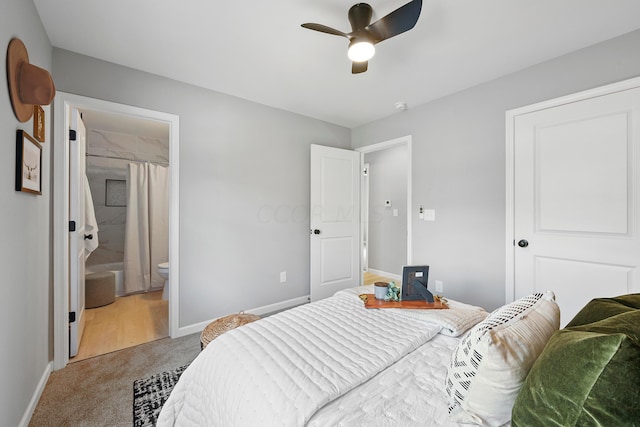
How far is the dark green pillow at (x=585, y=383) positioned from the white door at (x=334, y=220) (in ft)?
9.63

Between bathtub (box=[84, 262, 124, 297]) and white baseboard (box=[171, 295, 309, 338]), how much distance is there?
1902mm

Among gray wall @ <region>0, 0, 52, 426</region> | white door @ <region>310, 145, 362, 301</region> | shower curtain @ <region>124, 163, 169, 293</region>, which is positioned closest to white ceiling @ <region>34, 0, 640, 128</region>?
gray wall @ <region>0, 0, 52, 426</region>

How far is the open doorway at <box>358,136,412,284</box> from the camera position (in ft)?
15.4

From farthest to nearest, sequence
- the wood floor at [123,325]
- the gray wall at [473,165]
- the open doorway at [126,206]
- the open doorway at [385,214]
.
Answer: the open doorway at [385,214] → the open doorway at [126,206] → the wood floor at [123,325] → the gray wall at [473,165]

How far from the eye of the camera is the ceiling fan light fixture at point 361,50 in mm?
1750

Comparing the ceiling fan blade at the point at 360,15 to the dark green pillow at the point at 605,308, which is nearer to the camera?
the dark green pillow at the point at 605,308

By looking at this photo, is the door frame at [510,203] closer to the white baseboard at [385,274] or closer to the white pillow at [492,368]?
the white pillow at [492,368]

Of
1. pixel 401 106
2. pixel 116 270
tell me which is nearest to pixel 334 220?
pixel 401 106

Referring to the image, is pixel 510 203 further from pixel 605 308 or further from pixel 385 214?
pixel 385 214

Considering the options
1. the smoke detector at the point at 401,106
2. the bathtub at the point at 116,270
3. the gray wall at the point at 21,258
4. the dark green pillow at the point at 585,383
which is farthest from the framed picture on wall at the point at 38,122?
the smoke detector at the point at 401,106

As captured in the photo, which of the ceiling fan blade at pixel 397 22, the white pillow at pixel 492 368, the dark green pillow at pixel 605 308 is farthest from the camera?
the ceiling fan blade at pixel 397 22

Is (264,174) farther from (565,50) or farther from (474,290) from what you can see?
(565,50)

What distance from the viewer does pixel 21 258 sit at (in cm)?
151

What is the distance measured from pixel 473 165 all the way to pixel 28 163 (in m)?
3.40
